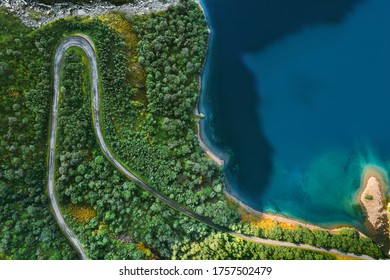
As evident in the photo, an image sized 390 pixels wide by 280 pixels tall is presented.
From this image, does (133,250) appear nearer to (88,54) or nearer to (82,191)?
(82,191)

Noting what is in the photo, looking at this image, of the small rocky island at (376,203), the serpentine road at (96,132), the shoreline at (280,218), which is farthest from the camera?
the shoreline at (280,218)

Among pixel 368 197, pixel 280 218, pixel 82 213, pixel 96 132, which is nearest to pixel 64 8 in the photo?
pixel 96 132

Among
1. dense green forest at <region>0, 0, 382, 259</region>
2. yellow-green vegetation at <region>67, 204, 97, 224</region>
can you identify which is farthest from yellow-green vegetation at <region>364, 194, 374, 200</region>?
yellow-green vegetation at <region>67, 204, 97, 224</region>

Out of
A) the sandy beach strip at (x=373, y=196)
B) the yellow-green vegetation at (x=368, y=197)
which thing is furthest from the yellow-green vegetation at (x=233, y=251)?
the yellow-green vegetation at (x=368, y=197)

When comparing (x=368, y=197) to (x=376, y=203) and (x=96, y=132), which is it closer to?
(x=376, y=203)

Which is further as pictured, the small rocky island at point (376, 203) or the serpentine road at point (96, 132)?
the small rocky island at point (376, 203)

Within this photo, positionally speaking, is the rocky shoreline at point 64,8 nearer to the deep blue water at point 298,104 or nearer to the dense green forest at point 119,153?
the dense green forest at point 119,153

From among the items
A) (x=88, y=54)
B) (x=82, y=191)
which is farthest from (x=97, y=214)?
(x=88, y=54)
